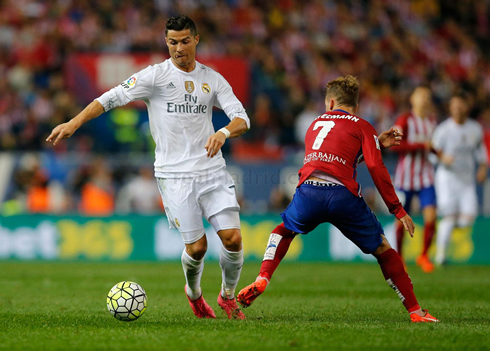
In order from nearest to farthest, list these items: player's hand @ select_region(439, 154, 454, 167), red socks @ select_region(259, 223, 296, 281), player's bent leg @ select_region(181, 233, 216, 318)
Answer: red socks @ select_region(259, 223, 296, 281) < player's bent leg @ select_region(181, 233, 216, 318) < player's hand @ select_region(439, 154, 454, 167)

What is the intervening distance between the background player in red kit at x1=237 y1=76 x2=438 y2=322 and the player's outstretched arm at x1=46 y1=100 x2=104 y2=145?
1.76 metres

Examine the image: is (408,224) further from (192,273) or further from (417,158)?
(417,158)

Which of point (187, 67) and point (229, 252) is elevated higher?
point (187, 67)

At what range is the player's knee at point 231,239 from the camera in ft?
20.5

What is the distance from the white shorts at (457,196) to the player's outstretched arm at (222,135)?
298 inches

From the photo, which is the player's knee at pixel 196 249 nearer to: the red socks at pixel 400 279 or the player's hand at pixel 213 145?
the player's hand at pixel 213 145

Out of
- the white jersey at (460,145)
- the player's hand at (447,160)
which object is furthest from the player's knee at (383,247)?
the white jersey at (460,145)

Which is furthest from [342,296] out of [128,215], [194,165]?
[128,215]

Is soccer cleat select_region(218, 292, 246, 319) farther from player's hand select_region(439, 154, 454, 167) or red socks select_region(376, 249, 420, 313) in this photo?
player's hand select_region(439, 154, 454, 167)

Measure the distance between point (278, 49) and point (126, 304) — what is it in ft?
46.9

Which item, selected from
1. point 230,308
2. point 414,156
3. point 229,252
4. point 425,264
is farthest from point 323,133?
point 425,264

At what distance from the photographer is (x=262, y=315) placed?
664 centimetres

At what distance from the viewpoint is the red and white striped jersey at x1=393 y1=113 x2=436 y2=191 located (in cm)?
1093

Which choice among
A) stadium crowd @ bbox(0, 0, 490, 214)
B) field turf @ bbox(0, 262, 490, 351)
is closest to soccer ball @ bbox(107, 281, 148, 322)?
field turf @ bbox(0, 262, 490, 351)
